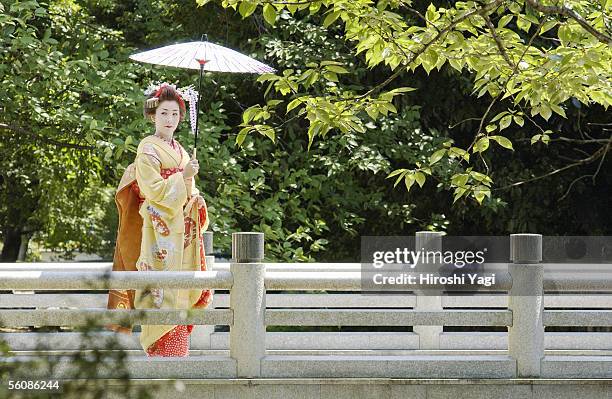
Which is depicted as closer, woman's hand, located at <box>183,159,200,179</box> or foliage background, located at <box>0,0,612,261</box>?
woman's hand, located at <box>183,159,200,179</box>

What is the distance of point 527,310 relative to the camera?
20.5 ft

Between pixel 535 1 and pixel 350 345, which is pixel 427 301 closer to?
pixel 350 345

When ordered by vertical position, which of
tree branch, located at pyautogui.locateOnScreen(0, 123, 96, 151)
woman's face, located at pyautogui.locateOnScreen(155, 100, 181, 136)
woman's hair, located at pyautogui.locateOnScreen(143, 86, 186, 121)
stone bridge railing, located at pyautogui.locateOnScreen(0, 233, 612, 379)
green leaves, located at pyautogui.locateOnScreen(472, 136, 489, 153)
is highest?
tree branch, located at pyautogui.locateOnScreen(0, 123, 96, 151)

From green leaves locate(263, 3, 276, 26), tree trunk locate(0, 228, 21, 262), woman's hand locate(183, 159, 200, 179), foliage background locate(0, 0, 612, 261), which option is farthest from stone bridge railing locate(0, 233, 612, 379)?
tree trunk locate(0, 228, 21, 262)

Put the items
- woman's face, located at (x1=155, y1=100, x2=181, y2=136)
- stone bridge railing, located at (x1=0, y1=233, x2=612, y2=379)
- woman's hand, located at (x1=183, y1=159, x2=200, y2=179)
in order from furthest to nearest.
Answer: woman's face, located at (x1=155, y1=100, x2=181, y2=136)
woman's hand, located at (x1=183, y1=159, x2=200, y2=179)
stone bridge railing, located at (x1=0, y1=233, x2=612, y2=379)

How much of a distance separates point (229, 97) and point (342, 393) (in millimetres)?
6006

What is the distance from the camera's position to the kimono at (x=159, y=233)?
21.2ft

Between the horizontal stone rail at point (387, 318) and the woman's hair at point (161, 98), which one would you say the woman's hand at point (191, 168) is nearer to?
the woman's hair at point (161, 98)

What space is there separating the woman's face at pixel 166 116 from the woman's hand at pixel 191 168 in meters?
0.31

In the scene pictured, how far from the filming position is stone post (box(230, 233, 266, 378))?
6.05 meters

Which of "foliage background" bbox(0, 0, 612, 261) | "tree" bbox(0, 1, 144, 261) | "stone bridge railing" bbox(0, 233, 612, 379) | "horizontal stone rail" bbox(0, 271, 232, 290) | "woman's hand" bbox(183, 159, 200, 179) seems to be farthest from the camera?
"foliage background" bbox(0, 0, 612, 261)

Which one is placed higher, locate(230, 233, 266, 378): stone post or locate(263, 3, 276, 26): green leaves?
locate(263, 3, 276, 26): green leaves

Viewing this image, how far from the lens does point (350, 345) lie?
24.3 ft

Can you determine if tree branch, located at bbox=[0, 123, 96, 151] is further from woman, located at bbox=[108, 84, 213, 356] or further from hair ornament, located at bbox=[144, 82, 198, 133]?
woman, located at bbox=[108, 84, 213, 356]
